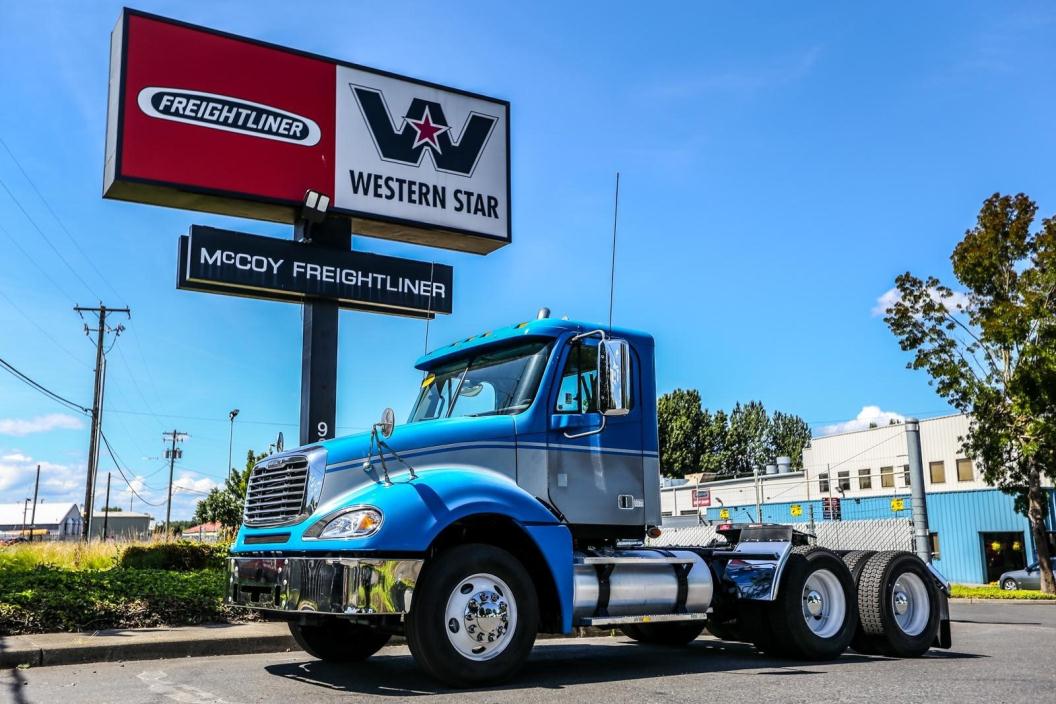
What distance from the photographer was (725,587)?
9141mm

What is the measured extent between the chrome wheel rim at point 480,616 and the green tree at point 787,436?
78532mm

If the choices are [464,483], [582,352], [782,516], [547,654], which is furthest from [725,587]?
[782,516]

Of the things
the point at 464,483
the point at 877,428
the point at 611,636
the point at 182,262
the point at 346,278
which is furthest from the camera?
the point at 877,428

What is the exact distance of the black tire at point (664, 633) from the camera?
10156mm

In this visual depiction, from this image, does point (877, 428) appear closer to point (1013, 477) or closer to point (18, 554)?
point (1013, 477)

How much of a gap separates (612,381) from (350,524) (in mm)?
2441

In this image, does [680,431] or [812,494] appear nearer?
[812,494]

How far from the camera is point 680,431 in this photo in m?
A: 66.0

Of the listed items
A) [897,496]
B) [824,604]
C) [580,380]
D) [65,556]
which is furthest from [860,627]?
[897,496]

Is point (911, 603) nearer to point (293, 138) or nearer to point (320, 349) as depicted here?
point (320, 349)

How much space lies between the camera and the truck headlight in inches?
263

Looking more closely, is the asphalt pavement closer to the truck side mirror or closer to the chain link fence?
the truck side mirror

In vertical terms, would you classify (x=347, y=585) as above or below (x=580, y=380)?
below

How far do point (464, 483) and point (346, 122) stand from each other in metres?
9.51
